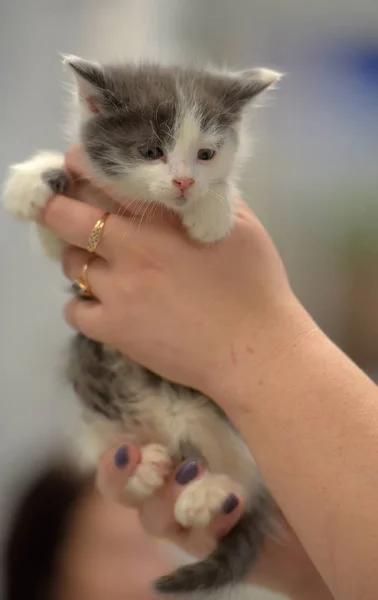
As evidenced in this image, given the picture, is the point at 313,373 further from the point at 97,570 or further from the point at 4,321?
the point at 4,321

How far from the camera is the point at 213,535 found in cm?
83

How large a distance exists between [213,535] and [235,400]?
0.71 ft

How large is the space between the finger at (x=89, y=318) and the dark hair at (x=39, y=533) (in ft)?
1.07

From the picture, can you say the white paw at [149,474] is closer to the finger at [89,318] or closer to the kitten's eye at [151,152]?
the finger at [89,318]

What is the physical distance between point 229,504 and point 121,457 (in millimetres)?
176

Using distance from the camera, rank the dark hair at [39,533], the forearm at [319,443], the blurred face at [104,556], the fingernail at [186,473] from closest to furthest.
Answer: the forearm at [319,443]
the fingernail at [186,473]
the blurred face at [104,556]
the dark hair at [39,533]

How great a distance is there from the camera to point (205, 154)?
2.70 ft

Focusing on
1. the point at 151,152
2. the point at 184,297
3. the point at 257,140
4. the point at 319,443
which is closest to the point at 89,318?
Result: the point at 184,297

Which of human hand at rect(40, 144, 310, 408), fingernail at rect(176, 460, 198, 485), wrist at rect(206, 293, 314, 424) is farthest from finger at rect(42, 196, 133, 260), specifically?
fingernail at rect(176, 460, 198, 485)

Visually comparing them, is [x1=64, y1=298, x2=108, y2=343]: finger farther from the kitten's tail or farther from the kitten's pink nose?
the kitten's tail

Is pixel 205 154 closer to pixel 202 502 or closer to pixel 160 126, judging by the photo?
pixel 160 126

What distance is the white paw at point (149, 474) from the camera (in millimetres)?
864

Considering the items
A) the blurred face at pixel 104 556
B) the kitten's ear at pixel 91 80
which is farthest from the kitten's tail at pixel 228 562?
the kitten's ear at pixel 91 80

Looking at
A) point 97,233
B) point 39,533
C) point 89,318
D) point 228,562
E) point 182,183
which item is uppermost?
point 182,183
